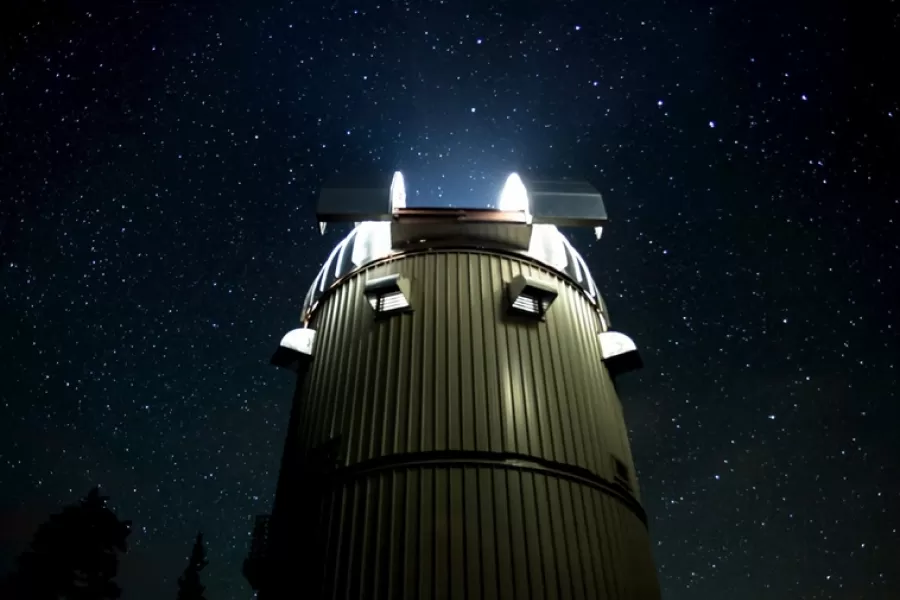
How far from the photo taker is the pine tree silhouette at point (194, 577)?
38.9m

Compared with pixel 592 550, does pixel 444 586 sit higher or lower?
lower

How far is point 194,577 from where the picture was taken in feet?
131

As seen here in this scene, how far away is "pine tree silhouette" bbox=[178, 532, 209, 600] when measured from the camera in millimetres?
38906

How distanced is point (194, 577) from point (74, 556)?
1583cm

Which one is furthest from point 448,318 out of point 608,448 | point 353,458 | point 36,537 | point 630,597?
point 36,537

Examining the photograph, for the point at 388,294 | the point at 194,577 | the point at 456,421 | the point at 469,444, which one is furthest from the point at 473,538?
the point at 194,577

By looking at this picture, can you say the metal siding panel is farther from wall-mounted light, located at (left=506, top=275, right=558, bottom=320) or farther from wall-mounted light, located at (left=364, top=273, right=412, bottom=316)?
wall-mounted light, located at (left=364, top=273, right=412, bottom=316)

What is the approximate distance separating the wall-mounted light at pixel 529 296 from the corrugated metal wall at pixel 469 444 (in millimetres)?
158

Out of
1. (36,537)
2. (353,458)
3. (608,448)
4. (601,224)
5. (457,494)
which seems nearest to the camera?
(457,494)

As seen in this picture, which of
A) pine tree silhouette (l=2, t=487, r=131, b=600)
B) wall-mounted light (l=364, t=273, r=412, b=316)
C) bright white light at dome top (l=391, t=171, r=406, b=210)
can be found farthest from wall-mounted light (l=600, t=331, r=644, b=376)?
pine tree silhouette (l=2, t=487, r=131, b=600)

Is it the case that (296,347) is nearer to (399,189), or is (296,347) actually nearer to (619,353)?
(399,189)

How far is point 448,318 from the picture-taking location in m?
7.68

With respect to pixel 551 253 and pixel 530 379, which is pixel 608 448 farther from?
pixel 551 253

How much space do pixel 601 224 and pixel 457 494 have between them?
4.46 m
